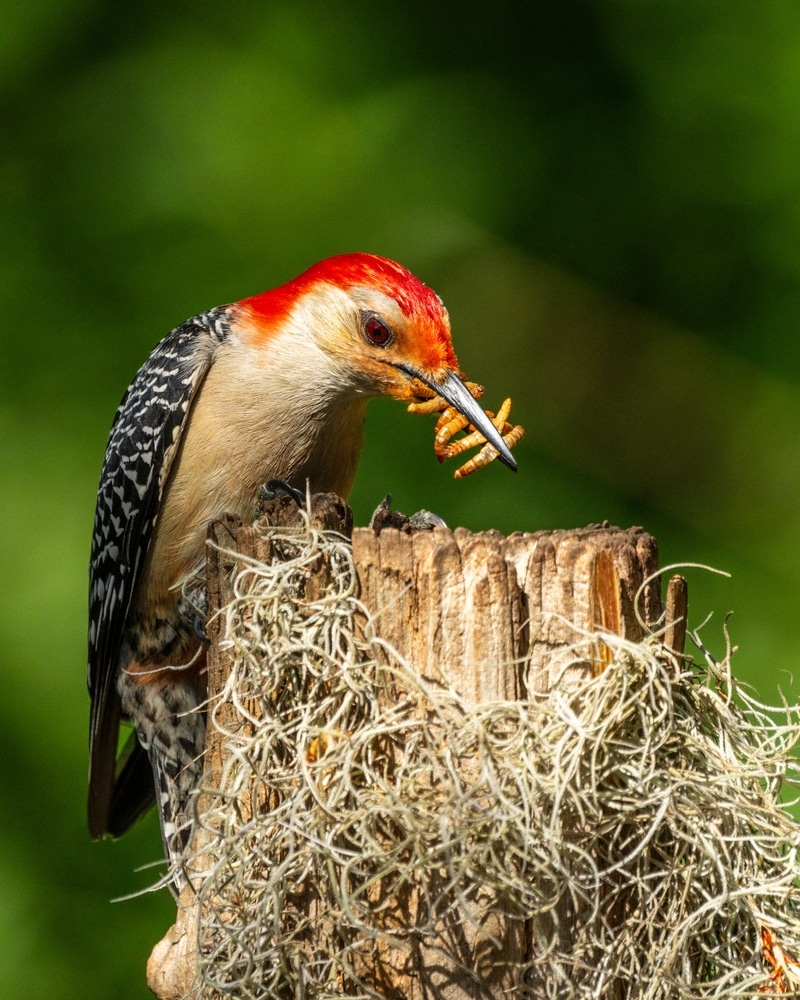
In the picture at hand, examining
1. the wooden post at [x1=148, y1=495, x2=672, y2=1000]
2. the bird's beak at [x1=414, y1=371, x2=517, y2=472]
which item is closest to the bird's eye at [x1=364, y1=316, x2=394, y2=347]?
the bird's beak at [x1=414, y1=371, x2=517, y2=472]

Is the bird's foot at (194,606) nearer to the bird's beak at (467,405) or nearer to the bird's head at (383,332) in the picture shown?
the bird's head at (383,332)

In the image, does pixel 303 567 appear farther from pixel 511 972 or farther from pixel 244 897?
pixel 511 972

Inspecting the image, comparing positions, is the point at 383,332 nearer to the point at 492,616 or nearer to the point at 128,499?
the point at 128,499

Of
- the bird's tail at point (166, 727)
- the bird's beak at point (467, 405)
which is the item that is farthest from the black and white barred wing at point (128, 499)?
the bird's beak at point (467, 405)

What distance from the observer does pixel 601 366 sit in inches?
187

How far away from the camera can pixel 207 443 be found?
3141mm

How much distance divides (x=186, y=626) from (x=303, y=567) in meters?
1.20

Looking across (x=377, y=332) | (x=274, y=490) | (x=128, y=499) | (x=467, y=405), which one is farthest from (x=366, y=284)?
(x=128, y=499)

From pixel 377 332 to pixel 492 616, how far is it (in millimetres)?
1311

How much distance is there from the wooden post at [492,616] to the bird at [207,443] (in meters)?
0.96

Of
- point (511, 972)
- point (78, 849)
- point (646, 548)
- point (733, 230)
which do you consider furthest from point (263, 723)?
point (733, 230)

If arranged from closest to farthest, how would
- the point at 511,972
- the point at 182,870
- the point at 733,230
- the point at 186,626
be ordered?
1. the point at 511,972
2. the point at 182,870
3. the point at 186,626
4. the point at 733,230

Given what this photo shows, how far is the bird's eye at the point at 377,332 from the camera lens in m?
3.01

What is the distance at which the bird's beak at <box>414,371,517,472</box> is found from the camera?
9.40 feet
